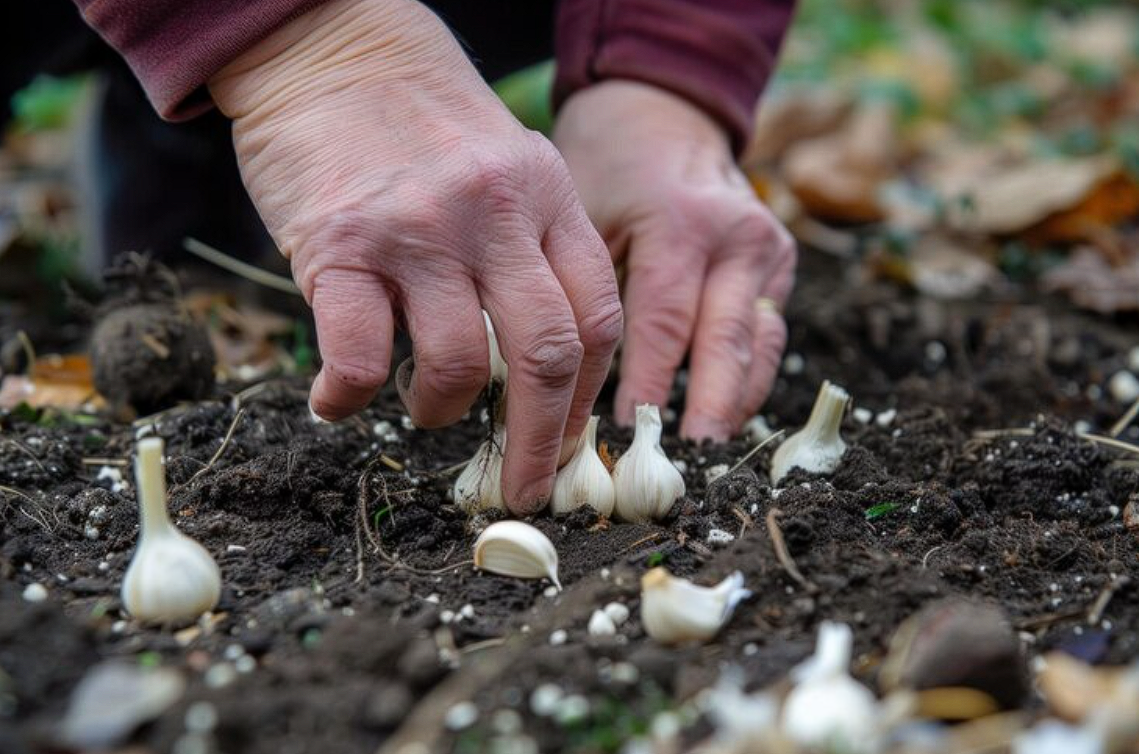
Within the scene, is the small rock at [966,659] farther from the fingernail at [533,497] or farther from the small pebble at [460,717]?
the fingernail at [533,497]

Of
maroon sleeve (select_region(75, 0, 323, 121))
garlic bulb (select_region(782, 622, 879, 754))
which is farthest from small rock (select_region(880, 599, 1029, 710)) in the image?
maroon sleeve (select_region(75, 0, 323, 121))

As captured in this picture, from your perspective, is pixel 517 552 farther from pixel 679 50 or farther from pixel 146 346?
pixel 679 50

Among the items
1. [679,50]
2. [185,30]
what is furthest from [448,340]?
[679,50]

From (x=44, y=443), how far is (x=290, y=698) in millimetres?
877

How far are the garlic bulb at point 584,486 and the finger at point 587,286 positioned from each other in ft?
0.26

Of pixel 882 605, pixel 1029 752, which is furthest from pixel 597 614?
pixel 1029 752

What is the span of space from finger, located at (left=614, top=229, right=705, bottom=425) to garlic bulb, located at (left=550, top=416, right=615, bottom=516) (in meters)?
0.37

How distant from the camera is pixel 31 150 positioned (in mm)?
4047

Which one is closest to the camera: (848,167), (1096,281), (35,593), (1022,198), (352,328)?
(35,593)

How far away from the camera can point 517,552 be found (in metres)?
1.39

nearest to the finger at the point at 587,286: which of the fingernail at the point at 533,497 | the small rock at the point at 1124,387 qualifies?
the fingernail at the point at 533,497

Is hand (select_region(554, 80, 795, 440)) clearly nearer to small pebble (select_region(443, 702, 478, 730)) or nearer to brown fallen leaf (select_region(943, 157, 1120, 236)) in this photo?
Result: small pebble (select_region(443, 702, 478, 730))

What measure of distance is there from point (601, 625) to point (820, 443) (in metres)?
0.58

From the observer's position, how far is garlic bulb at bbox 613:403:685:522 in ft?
5.15
